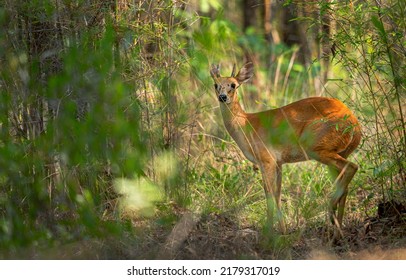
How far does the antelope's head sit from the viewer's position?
303 inches

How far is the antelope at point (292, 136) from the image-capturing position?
7.05 metres

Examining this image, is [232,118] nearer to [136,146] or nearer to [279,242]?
[279,242]

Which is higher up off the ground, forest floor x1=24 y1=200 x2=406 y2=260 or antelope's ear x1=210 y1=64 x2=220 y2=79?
antelope's ear x1=210 y1=64 x2=220 y2=79

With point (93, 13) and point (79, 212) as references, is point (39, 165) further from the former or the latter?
point (93, 13)

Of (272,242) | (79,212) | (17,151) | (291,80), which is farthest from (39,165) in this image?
(291,80)

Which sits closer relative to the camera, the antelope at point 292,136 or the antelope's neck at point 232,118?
the antelope at point 292,136

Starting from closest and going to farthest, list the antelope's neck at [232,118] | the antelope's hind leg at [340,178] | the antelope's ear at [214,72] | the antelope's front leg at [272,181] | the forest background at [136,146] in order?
the forest background at [136,146] → the antelope's hind leg at [340,178] → the antelope's front leg at [272,181] → the antelope's ear at [214,72] → the antelope's neck at [232,118]

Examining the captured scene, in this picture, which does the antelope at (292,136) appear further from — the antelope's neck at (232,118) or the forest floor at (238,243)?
the forest floor at (238,243)

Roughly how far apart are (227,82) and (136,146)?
236 centimetres

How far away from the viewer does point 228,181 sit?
8.41 m

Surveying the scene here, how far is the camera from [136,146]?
5.62m

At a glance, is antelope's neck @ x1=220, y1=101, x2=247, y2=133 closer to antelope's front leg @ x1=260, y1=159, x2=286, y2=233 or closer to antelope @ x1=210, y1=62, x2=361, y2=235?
antelope @ x1=210, y1=62, x2=361, y2=235

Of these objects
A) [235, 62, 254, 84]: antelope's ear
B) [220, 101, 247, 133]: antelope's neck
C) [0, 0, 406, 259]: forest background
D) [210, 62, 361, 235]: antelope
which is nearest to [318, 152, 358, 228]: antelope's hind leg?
[210, 62, 361, 235]: antelope

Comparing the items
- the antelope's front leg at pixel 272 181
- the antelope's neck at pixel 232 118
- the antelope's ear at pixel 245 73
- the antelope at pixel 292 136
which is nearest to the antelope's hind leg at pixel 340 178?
the antelope at pixel 292 136
